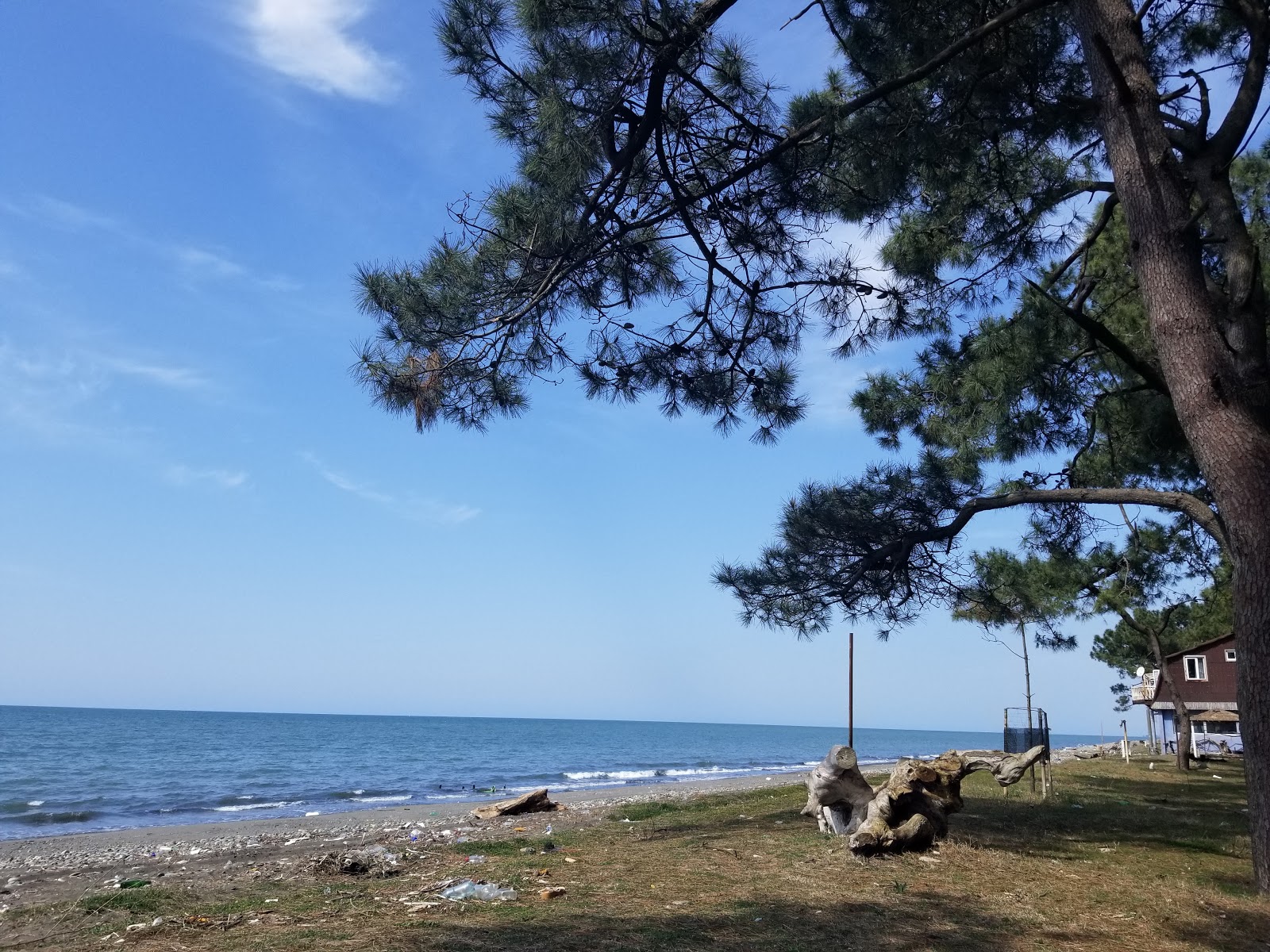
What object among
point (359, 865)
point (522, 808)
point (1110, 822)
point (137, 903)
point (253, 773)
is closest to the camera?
point (137, 903)

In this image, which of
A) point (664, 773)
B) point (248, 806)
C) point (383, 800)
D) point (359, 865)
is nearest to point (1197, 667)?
point (664, 773)

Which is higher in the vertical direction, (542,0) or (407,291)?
(542,0)

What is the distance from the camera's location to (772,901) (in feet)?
17.2

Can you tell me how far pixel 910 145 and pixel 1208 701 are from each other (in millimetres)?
30856

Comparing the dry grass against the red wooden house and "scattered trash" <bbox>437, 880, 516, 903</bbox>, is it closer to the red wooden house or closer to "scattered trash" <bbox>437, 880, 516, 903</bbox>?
"scattered trash" <bbox>437, 880, 516, 903</bbox>

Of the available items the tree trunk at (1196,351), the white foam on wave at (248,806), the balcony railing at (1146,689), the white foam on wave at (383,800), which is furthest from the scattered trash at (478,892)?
the balcony railing at (1146,689)

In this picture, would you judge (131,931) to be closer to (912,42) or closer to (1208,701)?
(912,42)

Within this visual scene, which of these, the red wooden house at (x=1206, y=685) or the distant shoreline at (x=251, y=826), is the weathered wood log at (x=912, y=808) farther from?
the red wooden house at (x=1206, y=685)

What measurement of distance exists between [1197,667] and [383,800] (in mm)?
27030

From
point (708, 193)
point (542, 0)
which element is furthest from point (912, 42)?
point (542, 0)

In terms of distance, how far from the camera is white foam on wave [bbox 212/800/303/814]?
63.6ft

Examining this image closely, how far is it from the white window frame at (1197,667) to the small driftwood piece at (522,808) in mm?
25899

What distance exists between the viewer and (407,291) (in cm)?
590

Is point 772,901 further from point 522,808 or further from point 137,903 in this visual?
point 522,808
